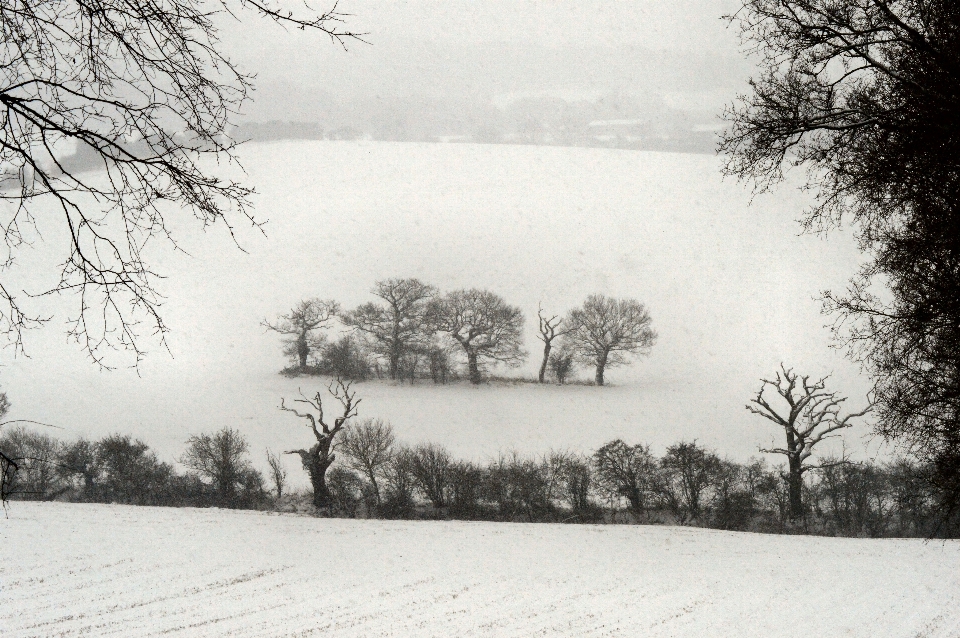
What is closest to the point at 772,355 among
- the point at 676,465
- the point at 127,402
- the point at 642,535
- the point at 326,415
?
the point at 676,465

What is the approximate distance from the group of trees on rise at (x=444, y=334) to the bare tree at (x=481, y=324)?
34 millimetres

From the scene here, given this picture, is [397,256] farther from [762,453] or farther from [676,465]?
[762,453]

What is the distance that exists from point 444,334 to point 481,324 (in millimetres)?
1327

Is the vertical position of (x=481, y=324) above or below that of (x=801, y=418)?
above

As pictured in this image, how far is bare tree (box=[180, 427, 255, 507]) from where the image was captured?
17766 mm

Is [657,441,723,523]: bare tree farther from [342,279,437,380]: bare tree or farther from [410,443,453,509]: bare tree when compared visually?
[342,279,437,380]: bare tree

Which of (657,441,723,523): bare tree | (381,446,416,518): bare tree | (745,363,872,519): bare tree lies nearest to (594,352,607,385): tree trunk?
(657,441,723,523): bare tree

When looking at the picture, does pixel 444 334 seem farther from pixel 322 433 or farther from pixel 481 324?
pixel 322 433

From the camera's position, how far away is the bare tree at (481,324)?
19.8 m

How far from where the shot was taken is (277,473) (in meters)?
17.9

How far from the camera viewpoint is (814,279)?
20.4 m

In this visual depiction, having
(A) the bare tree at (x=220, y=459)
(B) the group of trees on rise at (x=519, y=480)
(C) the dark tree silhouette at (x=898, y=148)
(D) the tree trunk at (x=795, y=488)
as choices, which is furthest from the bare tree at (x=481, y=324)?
(C) the dark tree silhouette at (x=898, y=148)

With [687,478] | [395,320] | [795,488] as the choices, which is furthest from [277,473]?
[795,488]

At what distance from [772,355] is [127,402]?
21153 millimetres
